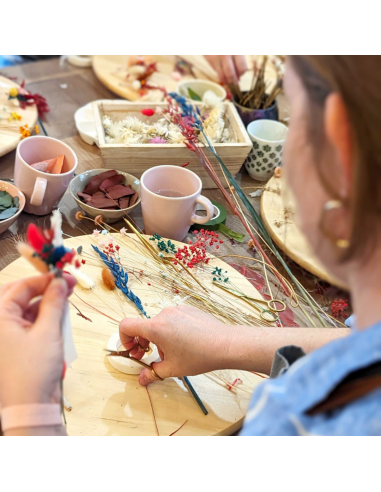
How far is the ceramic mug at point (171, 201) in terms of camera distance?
3.54 feet

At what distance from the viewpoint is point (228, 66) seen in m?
1.62

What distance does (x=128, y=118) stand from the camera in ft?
4.31

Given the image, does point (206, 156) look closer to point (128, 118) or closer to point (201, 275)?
point (128, 118)

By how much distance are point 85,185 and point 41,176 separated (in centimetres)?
14

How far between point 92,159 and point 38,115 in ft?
0.86

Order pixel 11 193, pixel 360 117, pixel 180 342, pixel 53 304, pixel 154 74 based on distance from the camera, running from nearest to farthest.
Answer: pixel 360 117
pixel 53 304
pixel 180 342
pixel 11 193
pixel 154 74

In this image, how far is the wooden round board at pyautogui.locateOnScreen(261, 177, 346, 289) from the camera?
1.11 metres

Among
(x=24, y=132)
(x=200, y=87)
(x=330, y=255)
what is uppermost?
(x=330, y=255)

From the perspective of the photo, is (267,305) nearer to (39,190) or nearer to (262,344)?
(262,344)

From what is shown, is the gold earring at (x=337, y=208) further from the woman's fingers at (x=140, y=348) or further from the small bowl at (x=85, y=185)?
the small bowl at (x=85, y=185)

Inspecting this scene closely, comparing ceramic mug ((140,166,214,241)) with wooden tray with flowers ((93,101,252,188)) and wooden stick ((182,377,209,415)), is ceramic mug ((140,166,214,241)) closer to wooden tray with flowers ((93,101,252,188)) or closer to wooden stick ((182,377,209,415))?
wooden tray with flowers ((93,101,252,188))

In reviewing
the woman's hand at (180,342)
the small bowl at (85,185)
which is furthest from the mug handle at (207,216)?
the woman's hand at (180,342)

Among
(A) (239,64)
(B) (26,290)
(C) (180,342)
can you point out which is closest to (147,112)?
(A) (239,64)
